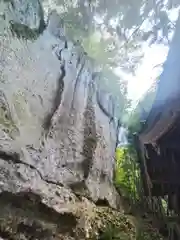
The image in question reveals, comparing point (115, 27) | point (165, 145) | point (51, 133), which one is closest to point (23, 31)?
point (51, 133)

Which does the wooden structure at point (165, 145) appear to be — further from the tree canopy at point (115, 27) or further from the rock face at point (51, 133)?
the tree canopy at point (115, 27)

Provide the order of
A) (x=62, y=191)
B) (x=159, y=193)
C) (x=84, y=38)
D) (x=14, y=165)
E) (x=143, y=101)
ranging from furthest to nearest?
(x=84, y=38) → (x=143, y=101) → (x=159, y=193) → (x=62, y=191) → (x=14, y=165)

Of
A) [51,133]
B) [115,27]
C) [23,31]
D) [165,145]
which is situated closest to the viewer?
[51,133]

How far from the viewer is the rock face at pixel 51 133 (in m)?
2.94

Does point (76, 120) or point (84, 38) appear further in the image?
point (84, 38)

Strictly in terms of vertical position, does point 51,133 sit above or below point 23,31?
below

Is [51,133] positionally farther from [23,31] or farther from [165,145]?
[165,145]

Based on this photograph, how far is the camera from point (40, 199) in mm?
2967

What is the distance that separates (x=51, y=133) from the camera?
387cm

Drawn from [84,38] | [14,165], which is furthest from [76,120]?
[84,38]

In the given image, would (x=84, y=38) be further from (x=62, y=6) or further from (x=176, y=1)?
(x=176, y=1)

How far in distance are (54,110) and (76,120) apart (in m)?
0.50

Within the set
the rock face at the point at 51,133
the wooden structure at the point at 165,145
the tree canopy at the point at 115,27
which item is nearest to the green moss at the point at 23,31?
the rock face at the point at 51,133

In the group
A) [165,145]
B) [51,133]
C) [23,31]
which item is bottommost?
[51,133]
